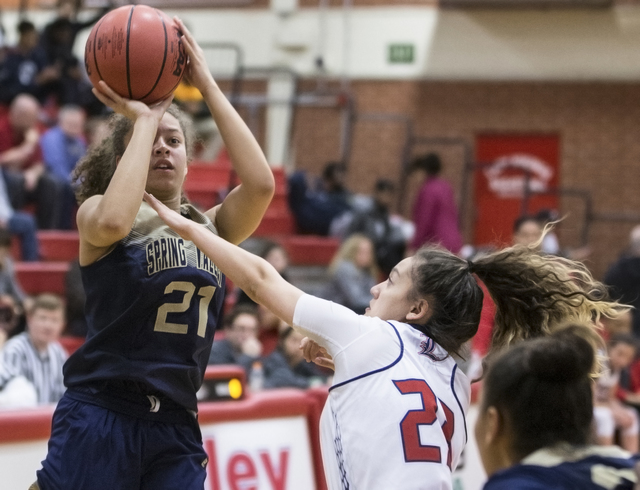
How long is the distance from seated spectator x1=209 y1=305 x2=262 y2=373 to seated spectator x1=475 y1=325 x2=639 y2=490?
4232 mm

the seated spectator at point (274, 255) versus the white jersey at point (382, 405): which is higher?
the white jersey at point (382, 405)

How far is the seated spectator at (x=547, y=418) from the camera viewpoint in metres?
2.09

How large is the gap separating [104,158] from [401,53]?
10572mm

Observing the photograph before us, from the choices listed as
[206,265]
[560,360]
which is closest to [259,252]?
[206,265]

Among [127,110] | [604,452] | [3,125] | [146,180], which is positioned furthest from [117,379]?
[3,125]

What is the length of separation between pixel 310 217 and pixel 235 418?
6.38 meters

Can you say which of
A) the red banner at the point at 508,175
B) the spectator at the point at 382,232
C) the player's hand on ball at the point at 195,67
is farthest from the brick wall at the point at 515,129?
the player's hand on ball at the point at 195,67

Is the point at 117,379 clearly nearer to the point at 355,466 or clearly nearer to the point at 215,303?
the point at 215,303

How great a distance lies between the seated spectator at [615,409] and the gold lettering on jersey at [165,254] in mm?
4381

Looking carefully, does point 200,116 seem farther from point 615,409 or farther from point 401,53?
point 615,409

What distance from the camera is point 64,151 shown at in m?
8.94

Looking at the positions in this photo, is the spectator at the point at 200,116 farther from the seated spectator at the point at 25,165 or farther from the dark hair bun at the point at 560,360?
the dark hair bun at the point at 560,360

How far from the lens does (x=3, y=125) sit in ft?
29.2

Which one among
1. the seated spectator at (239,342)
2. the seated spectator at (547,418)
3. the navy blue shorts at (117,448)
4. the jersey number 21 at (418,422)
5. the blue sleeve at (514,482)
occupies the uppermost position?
the seated spectator at (547,418)
